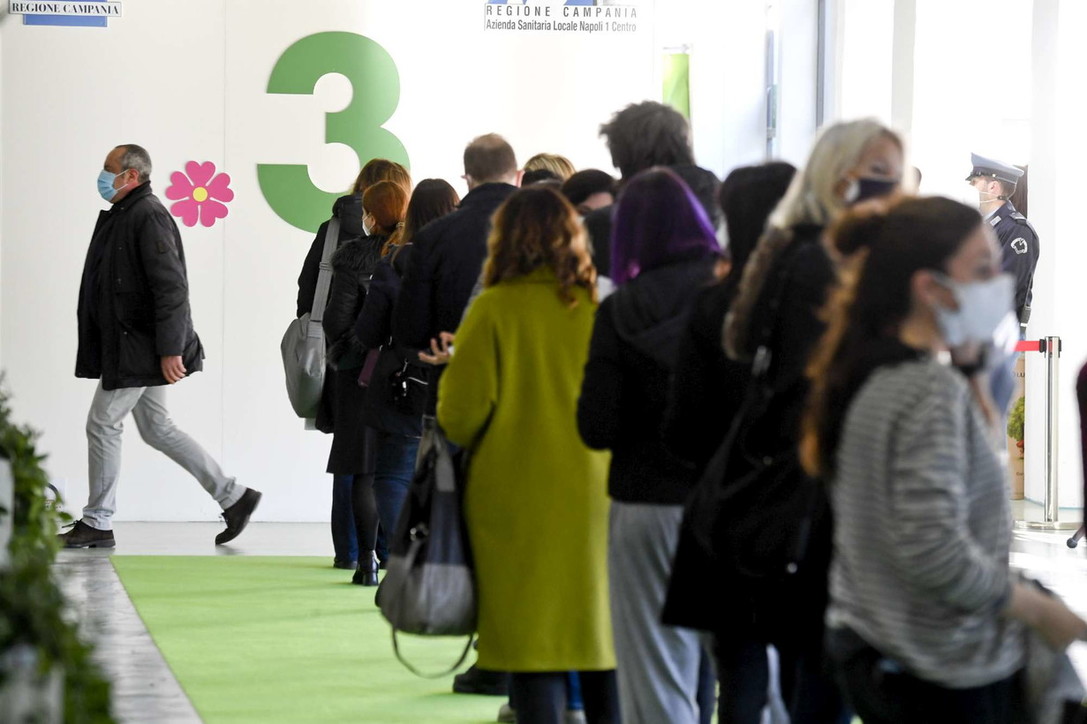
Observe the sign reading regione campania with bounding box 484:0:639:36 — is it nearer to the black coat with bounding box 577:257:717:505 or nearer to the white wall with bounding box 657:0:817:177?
the white wall with bounding box 657:0:817:177

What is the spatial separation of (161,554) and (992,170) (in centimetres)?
449

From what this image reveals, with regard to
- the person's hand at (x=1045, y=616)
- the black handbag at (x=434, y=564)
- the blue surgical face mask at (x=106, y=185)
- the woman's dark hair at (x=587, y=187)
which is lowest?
the black handbag at (x=434, y=564)

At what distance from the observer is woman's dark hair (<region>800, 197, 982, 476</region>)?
215cm

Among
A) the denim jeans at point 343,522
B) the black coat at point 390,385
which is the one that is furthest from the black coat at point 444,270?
the denim jeans at point 343,522

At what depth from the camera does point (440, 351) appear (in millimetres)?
4637

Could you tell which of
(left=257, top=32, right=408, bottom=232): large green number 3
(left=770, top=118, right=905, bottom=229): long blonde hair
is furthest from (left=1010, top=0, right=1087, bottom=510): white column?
(left=770, top=118, right=905, bottom=229): long blonde hair

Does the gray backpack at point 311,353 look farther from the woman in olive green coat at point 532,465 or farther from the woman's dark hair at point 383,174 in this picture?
the woman in olive green coat at point 532,465

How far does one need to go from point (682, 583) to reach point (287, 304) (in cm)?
683

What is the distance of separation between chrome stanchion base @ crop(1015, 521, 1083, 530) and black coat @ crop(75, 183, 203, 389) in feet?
14.0

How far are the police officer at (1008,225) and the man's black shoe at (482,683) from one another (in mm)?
4365

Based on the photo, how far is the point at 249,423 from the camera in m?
9.42

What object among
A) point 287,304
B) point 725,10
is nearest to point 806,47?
point 725,10

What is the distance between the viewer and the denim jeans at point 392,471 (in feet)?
19.9

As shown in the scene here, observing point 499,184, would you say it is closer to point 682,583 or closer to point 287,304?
point 682,583
